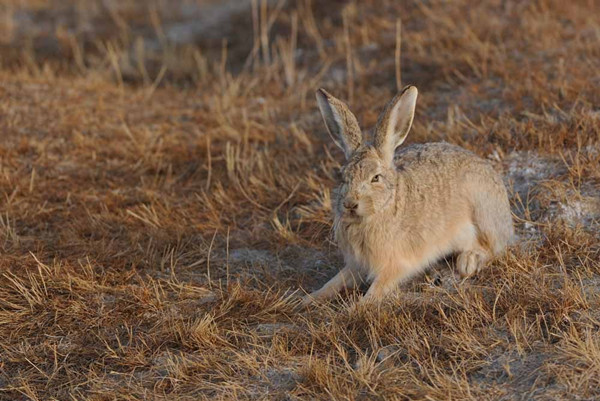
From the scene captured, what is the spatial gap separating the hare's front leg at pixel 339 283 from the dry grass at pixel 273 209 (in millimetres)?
180

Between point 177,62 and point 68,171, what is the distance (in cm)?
306

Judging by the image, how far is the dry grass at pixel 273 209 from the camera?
3836 mm

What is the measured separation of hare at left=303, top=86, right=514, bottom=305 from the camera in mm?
4395

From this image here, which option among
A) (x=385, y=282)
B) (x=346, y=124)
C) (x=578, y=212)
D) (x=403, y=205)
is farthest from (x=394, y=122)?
(x=578, y=212)

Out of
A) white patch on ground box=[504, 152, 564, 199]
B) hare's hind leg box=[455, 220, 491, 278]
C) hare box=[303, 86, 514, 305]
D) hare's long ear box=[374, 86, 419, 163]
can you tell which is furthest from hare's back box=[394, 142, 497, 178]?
white patch on ground box=[504, 152, 564, 199]

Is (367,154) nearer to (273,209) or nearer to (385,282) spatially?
(385,282)

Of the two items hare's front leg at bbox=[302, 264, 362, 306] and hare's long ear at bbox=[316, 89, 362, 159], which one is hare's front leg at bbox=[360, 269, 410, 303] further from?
hare's long ear at bbox=[316, 89, 362, 159]

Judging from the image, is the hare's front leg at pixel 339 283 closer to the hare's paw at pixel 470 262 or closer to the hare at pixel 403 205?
the hare at pixel 403 205

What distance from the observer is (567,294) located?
4.05 meters

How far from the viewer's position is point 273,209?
5.86 metres

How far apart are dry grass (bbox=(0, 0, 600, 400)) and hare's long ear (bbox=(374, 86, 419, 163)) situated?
82cm

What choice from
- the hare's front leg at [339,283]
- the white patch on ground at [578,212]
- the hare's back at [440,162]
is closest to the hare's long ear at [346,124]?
the hare's back at [440,162]

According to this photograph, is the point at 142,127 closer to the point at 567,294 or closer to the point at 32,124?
the point at 32,124

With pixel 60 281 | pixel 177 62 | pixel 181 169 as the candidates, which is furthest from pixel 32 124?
pixel 60 281
